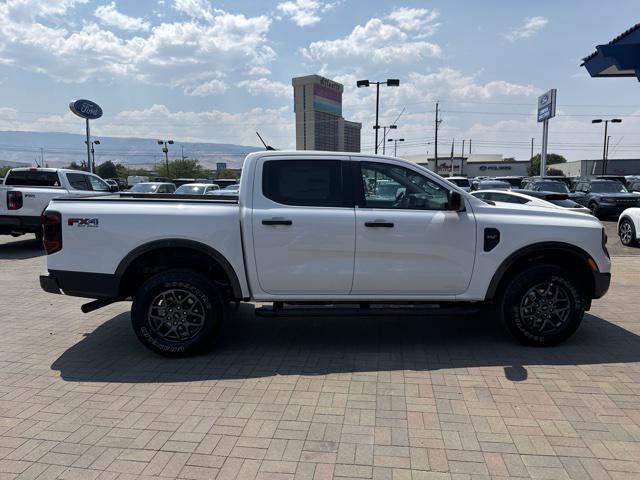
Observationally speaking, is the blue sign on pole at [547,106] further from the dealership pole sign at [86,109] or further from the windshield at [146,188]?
the dealership pole sign at [86,109]

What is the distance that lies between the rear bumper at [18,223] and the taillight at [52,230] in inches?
276

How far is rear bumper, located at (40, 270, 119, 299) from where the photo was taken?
4434 mm

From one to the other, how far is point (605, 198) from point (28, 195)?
61.1 ft

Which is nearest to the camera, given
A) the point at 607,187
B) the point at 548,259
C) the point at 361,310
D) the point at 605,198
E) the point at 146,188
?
the point at 361,310

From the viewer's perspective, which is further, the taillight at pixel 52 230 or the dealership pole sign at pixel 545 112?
the dealership pole sign at pixel 545 112

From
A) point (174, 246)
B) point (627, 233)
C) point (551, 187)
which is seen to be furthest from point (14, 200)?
point (551, 187)

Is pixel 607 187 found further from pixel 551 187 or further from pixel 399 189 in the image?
pixel 399 189

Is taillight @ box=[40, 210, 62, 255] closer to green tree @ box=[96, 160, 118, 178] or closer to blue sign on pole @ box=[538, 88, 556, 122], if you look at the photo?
blue sign on pole @ box=[538, 88, 556, 122]

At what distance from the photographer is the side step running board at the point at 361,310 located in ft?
14.8

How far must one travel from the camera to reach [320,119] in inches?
1727

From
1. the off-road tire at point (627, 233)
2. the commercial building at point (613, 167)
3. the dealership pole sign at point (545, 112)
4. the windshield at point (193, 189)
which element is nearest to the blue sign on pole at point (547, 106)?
the dealership pole sign at point (545, 112)

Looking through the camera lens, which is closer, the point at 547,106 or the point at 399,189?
the point at 399,189

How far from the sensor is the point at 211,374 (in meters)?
4.21

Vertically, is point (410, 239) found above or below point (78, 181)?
below
